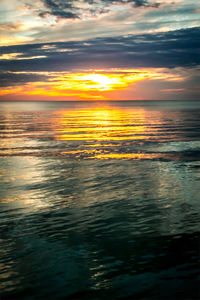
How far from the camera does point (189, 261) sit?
25.5ft

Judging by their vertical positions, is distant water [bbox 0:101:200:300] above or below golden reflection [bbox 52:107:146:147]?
below

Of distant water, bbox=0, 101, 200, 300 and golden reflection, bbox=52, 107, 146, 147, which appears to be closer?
distant water, bbox=0, 101, 200, 300

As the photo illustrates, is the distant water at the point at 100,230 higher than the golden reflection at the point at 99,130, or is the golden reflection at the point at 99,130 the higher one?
the golden reflection at the point at 99,130

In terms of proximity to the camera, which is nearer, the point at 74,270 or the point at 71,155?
the point at 74,270

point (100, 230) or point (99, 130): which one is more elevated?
point (99, 130)

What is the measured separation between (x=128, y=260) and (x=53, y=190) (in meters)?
7.18

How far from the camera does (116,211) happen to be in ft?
37.9

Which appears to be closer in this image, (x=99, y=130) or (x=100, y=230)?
(x=100, y=230)

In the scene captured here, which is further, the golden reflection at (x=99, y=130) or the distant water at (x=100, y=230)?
the golden reflection at (x=99, y=130)

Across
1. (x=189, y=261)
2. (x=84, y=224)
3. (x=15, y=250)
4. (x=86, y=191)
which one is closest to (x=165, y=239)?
(x=189, y=261)

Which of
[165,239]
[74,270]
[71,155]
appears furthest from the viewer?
[71,155]

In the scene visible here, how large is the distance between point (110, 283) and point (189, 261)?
221 centimetres

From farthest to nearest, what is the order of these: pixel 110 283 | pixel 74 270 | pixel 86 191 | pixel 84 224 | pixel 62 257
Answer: pixel 86 191
pixel 84 224
pixel 62 257
pixel 74 270
pixel 110 283

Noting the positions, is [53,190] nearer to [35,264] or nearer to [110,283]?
[35,264]
